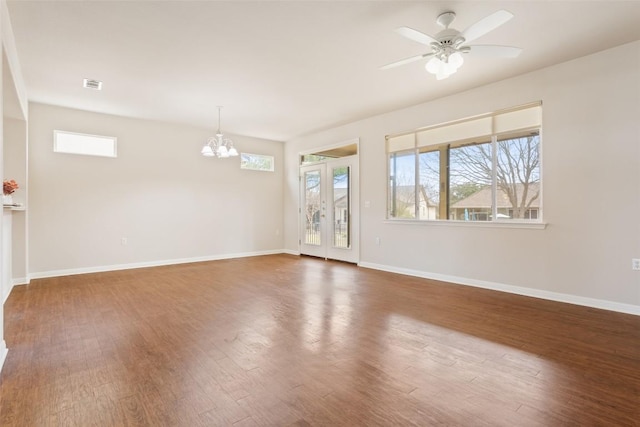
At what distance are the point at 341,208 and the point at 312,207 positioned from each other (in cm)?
97

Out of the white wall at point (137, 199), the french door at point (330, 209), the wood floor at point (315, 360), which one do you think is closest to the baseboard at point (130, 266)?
the white wall at point (137, 199)

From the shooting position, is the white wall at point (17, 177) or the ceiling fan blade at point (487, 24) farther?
the white wall at point (17, 177)

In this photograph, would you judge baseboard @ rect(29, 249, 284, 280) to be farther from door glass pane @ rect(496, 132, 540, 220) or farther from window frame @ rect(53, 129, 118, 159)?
door glass pane @ rect(496, 132, 540, 220)

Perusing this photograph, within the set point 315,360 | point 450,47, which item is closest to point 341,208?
point 450,47

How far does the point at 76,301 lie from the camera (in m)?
3.79

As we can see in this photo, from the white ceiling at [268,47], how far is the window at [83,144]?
0.52 meters

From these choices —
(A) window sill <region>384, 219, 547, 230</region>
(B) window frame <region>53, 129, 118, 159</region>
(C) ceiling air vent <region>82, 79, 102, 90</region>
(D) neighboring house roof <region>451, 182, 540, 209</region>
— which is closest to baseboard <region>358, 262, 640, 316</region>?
(A) window sill <region>384, 219, 547, 230</region>

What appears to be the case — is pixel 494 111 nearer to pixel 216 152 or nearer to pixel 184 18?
pixel 184 18

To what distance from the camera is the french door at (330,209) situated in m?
6.33

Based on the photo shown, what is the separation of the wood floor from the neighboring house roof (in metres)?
1.22

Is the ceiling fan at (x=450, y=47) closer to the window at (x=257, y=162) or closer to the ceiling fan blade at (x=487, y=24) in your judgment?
the ceiling fan blade at (x=487, y=24)

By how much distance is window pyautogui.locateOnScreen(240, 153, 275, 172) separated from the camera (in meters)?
7.39

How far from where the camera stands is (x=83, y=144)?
5.42 m

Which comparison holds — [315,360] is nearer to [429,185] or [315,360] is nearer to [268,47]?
[268,47]
